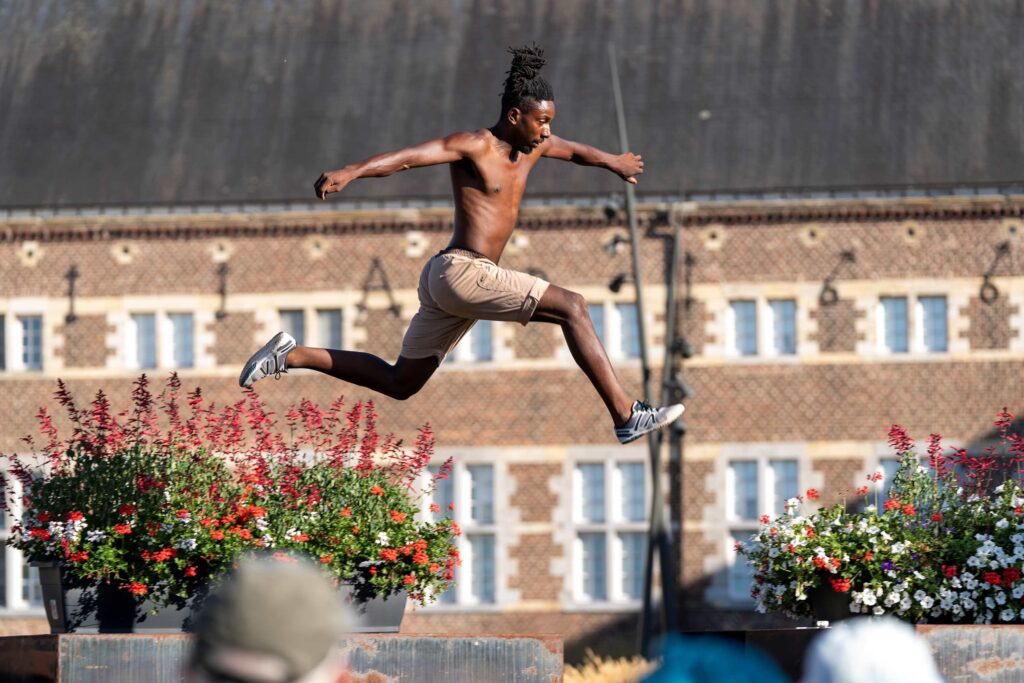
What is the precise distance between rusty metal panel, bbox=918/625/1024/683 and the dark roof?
52.8 ft

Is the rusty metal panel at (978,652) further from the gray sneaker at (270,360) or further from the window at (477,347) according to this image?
the window at (477,347)

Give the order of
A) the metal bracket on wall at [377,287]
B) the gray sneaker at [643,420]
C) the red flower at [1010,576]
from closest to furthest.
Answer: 1. the gray sneaker at [643,420]
2. the red flower at [1010,576]
3. the metal bracket on wall at [377,287]

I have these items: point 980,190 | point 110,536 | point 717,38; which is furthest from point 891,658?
point 717,38

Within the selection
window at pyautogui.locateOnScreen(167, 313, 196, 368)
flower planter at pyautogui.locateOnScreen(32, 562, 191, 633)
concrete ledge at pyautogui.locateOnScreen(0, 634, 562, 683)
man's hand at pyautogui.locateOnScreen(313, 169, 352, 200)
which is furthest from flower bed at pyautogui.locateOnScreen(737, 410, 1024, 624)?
window at pyautogui.locateOnScreen(167, 313, 196, 368)

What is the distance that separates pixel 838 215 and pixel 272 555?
1576 centimetres

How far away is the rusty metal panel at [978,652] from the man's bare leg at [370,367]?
232 centimetres

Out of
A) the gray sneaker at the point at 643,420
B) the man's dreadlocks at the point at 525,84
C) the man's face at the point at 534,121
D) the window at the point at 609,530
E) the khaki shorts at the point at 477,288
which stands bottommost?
the window at the point at 609,530

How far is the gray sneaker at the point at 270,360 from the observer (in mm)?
8344

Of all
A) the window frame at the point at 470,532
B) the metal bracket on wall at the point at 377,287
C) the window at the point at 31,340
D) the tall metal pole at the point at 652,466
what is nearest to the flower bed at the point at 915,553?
the tall metal pole at the point at 652,466

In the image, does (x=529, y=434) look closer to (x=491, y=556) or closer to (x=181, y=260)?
(x=491, y=556)

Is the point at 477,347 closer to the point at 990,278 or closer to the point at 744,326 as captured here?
the point at 744,326

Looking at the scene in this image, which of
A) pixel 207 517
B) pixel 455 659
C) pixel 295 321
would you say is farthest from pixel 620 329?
pixel 455 659

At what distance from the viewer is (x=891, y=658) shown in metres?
3.15

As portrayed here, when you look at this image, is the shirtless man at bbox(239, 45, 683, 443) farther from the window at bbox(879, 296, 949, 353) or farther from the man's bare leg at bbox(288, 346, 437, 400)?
the window at bbox(879, 296, 949, 353)
